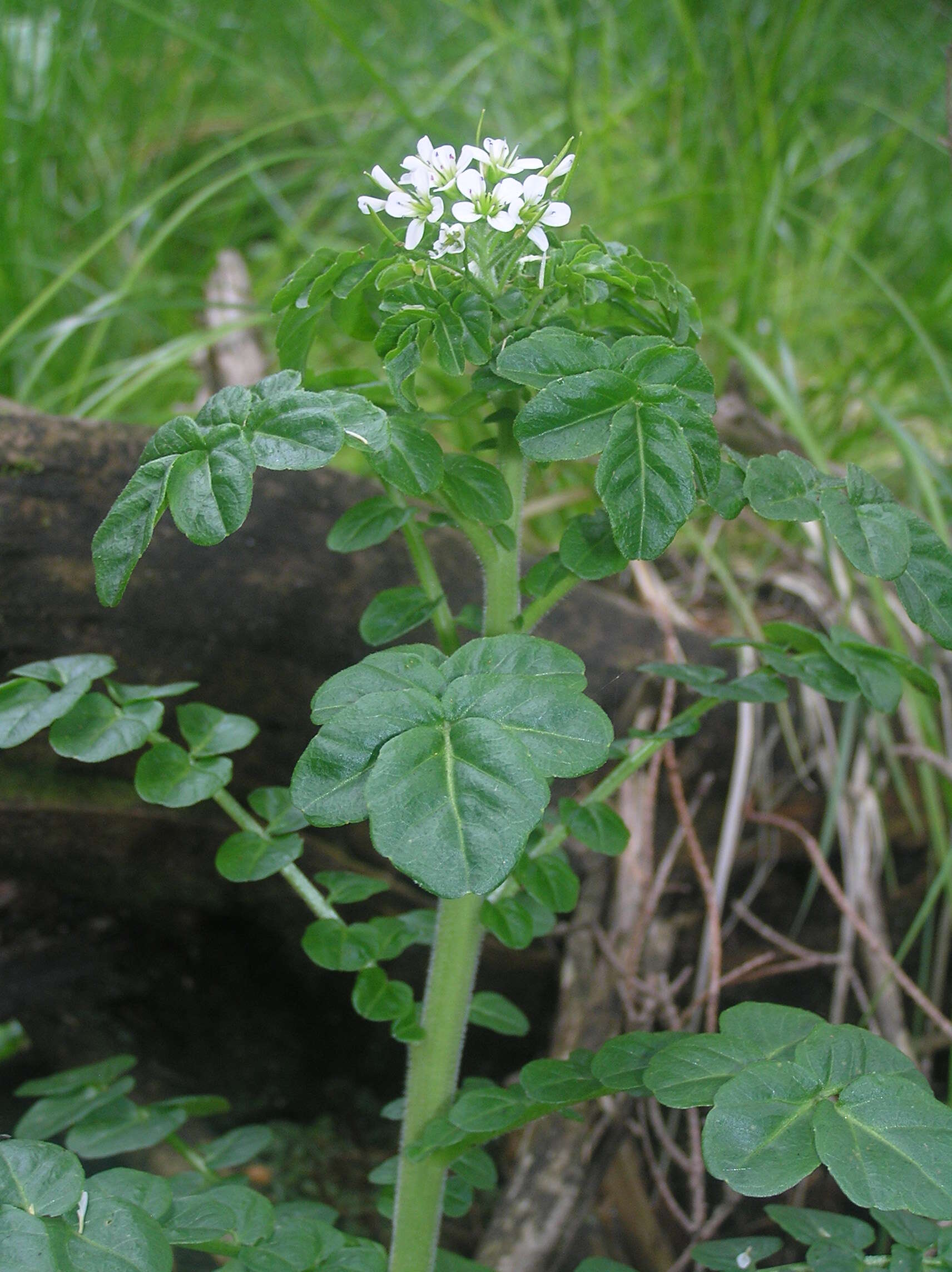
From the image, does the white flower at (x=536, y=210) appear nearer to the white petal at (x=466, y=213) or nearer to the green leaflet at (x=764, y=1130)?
the white petal at (x=466, y=213)

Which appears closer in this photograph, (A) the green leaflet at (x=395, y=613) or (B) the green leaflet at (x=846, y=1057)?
(B) the green leaflet at (x=846, y=1057)

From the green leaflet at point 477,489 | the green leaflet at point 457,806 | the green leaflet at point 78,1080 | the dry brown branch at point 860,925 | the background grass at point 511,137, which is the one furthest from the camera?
the background grass at point 511,137

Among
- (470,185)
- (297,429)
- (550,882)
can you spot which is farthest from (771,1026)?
(470,185)

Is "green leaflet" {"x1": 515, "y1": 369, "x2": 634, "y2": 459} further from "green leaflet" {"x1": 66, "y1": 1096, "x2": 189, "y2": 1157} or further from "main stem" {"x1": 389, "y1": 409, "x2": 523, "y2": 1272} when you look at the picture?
"green leaflet" {"x1": 66, "y1": 1096, "x2": 189, "y2": 1157}

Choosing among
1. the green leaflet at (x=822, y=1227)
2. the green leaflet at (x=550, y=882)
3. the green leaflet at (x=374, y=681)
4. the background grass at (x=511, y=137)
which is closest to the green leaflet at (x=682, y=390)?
the green leaflet at (x=374, y=681)

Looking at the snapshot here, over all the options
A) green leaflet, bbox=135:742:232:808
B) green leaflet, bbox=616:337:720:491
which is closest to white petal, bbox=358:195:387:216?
green leaflet, bbox=616:337:720:491

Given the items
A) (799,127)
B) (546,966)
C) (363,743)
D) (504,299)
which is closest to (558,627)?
(546,966)
